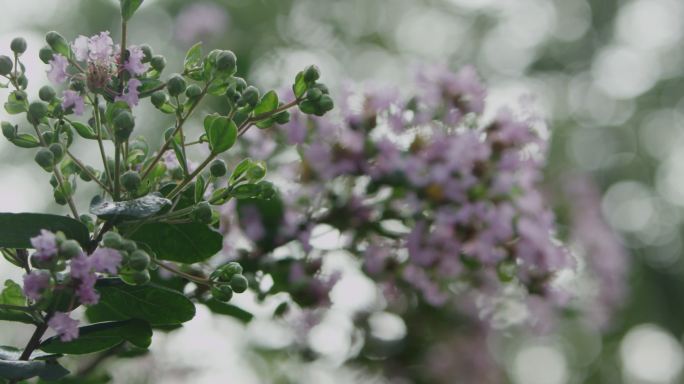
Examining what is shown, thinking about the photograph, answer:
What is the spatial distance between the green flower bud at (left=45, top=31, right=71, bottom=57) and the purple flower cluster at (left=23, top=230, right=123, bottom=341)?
0.23 m

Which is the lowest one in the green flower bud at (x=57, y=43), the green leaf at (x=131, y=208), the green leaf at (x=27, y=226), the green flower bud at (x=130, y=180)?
the green leaf at (x=27, y=226)

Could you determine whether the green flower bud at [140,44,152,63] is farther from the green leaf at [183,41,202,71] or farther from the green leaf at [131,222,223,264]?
the green leaf at [131,222,223,264]

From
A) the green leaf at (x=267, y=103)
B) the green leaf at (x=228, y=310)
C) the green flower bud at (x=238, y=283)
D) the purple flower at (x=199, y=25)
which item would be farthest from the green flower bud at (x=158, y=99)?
the purple flower at (x=199, y=25)

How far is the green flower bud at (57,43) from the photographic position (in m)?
0.89

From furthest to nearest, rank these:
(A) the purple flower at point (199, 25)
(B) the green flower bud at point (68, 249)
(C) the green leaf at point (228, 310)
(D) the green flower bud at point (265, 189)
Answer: (A) the purple flower at point (199, 25) < (C) the green leaf at point (228, 310) < (D) the green flower bud at point (265, 189) < (B) the green flower bud at point (68, 249)

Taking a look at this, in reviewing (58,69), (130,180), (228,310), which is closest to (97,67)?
(58,69)

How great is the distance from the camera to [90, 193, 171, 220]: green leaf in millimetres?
790

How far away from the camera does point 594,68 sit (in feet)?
28.9

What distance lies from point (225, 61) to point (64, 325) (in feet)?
1.06

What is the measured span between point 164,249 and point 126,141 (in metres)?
0.17

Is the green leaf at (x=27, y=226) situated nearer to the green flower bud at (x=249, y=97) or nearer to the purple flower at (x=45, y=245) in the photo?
the purple flower at (x=45, y=245)

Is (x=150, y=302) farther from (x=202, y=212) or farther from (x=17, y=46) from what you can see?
(x=17, y=46)

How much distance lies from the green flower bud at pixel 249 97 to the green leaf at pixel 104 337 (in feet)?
0.87

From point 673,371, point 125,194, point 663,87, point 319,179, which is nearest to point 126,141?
point 125,194
